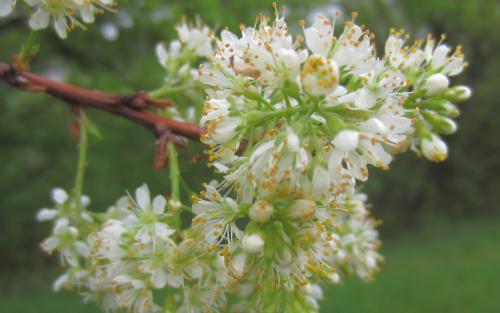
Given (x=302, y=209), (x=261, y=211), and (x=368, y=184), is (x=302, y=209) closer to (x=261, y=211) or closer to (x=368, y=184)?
(x=261, y=211)

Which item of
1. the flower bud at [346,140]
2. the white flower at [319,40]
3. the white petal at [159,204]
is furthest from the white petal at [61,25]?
the flower bud at [346,140]

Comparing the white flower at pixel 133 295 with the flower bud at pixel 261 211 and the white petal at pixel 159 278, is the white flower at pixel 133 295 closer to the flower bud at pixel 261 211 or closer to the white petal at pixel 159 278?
the white petal at pixel 159 278

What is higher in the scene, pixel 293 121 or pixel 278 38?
pixel 278 38

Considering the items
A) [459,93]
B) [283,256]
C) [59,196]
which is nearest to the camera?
[283,256]

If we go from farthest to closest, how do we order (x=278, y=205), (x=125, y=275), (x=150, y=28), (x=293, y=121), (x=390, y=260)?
(x=390, y=260) < (x=150, y=28) < (x=125, y=275) < (x=278, y=205) < (x=293, y=121)

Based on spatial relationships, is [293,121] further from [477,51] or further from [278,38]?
[477,51]

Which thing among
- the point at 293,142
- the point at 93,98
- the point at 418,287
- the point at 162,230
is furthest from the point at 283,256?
the point at 418,287

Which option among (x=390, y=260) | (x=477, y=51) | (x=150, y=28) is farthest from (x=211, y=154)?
(x=477, y=51)
